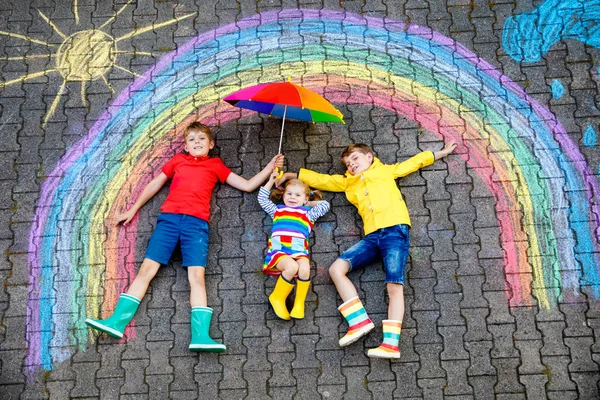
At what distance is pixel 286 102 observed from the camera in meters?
5.76

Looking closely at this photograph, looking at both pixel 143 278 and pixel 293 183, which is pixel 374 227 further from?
pixel 143 278

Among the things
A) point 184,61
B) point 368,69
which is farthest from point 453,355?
point 184,61

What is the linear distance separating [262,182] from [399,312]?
161 centimetres

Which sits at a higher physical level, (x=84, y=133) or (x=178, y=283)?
(x=84, y=133)

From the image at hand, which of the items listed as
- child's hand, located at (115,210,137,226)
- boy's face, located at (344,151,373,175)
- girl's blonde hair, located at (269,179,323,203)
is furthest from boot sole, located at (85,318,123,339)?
boy's face, located at (344,151,373,175)

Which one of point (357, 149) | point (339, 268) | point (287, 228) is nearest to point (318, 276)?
point (339, 268)

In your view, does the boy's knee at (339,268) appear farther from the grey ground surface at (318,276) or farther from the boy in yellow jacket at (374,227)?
the grey ground surface at (318,276)

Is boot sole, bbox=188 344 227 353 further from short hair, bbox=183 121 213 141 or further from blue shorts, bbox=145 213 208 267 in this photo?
short hair, bbox=183 121 213 141

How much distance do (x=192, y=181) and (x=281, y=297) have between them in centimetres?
125

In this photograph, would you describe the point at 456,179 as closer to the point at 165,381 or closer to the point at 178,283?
the point at 178,283

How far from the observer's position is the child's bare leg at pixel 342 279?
571 cm

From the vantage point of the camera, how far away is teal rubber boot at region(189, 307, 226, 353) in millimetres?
5637

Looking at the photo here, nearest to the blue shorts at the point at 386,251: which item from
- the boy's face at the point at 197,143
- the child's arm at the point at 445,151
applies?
the child's arm at the point at 445,151

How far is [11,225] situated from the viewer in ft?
20.4
